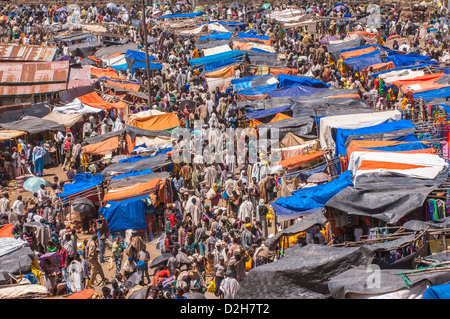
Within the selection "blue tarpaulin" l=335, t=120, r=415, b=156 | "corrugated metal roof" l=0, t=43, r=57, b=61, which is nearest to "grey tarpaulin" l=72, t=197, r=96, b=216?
"blue tarpaulin" l=335, t=120, r=415, b=156

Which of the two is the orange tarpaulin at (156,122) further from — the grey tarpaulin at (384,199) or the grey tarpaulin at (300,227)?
the grey tarpaulin at (384,199)

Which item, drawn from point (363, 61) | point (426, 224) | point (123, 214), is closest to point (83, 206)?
point (123, 214)

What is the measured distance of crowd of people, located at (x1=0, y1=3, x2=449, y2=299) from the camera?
43.8 feet

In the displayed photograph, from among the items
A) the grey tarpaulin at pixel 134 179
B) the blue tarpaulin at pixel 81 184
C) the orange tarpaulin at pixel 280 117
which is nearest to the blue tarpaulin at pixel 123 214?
the grey tarpaulin at pixel 134 179

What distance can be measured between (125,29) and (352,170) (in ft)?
100.0

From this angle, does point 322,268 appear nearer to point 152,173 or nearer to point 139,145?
point 152,173

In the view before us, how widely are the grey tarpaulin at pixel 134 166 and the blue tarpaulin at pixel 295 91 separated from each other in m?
5.92

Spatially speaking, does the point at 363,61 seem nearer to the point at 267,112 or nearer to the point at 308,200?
the point at 267,112

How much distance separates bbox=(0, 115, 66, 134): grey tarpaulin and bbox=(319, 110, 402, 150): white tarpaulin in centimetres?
900

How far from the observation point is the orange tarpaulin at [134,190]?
17.3 metres

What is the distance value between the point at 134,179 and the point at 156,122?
498 cm

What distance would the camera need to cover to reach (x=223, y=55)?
31094 mm
